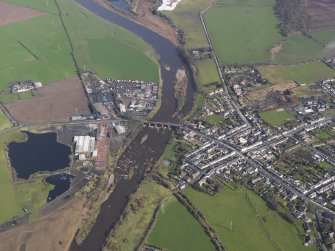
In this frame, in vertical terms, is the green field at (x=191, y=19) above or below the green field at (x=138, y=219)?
above

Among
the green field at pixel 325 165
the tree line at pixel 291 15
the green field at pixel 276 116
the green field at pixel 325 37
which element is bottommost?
the green field at pixel 325 165

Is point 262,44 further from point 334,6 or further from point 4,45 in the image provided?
point 4,45

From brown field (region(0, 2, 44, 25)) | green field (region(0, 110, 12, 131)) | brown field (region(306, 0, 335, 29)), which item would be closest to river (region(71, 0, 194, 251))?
green field (region(0, 110, 12, 131))

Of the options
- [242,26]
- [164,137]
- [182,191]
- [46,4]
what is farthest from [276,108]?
[46,4]

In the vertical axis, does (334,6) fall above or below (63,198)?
above

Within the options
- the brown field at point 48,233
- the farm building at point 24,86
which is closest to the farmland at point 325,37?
the farm building at point 24,86

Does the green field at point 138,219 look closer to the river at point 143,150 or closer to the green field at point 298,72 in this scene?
the river at point 143,150
